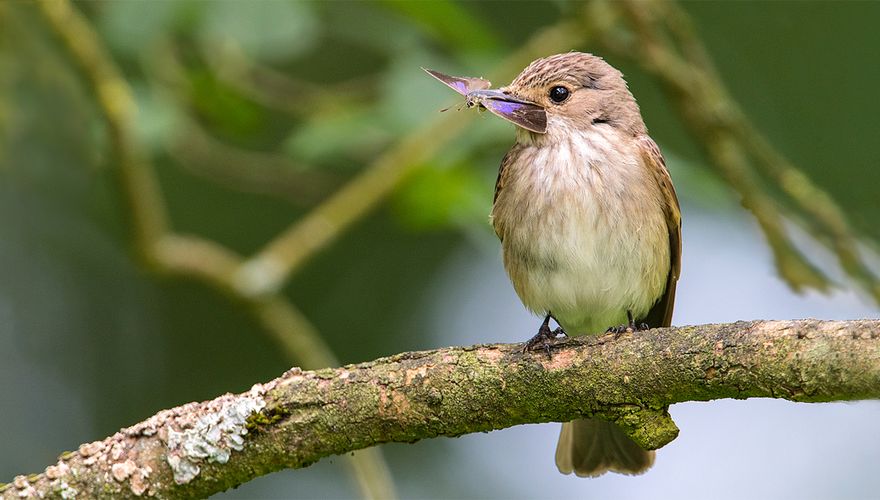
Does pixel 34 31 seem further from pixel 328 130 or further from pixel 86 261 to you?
pixel 86 261

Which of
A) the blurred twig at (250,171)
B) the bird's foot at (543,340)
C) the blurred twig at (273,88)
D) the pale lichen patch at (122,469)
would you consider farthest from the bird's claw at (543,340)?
the blurred twig at (250,171)

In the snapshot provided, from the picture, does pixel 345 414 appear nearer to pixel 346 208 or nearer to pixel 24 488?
pixel 24 488

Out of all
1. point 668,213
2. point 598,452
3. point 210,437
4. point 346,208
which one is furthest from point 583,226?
point 210,437

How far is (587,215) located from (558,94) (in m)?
0.60

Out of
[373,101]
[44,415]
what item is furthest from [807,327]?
[44,415]

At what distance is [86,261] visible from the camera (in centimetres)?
832

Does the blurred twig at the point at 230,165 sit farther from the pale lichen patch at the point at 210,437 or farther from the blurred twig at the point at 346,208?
the pale lichen patch at the point at 210,437

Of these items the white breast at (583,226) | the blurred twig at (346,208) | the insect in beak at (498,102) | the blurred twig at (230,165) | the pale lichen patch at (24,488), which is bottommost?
the pale lichen patch at (24,488)

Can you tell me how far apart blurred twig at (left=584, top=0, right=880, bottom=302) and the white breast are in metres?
0.72

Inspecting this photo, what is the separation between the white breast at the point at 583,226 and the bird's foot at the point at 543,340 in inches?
12.6

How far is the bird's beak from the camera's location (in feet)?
14.5

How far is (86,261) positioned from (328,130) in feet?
12.5

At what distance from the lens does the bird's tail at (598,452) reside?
4754 millimetres

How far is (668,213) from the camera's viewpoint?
4820 mm
